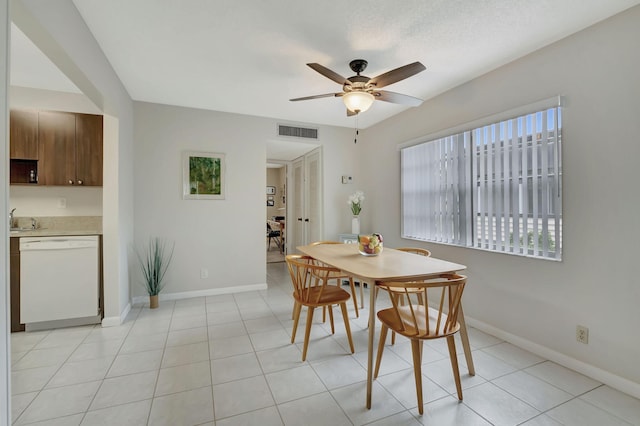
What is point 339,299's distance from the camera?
2.38 m

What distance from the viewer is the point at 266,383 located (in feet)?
6.46

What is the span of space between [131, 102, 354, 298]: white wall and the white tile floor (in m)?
1.15

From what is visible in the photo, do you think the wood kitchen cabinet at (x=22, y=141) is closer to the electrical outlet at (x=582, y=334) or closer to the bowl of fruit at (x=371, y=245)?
the bowl of fruit at (x=371, y=245)

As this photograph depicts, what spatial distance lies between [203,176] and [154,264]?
1279 millimetres

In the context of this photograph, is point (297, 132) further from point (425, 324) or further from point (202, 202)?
point (425, 324)

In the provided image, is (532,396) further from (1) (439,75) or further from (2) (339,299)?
(1) (439,75)

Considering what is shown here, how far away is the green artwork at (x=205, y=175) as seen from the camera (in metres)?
3.83

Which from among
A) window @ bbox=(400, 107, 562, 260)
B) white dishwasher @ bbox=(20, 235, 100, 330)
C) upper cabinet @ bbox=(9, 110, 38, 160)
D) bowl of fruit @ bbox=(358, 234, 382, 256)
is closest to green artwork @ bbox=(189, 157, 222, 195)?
white dishwasher @ bbox=(20, 235, 100, 330)

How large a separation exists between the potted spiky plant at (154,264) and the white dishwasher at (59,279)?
1.91 ft

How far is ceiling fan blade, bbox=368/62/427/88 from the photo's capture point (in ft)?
6.62

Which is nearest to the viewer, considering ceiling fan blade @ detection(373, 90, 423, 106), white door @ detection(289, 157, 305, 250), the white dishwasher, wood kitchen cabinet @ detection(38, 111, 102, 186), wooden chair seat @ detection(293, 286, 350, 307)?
wooden chair seat @ detection(293, 286, 350, 307)

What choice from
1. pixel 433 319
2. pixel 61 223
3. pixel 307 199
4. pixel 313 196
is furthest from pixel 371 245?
pixel 61 223

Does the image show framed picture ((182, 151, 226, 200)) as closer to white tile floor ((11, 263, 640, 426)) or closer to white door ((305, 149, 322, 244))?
white door ((305, 149, 322, 244))

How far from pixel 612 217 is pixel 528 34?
147 cm
